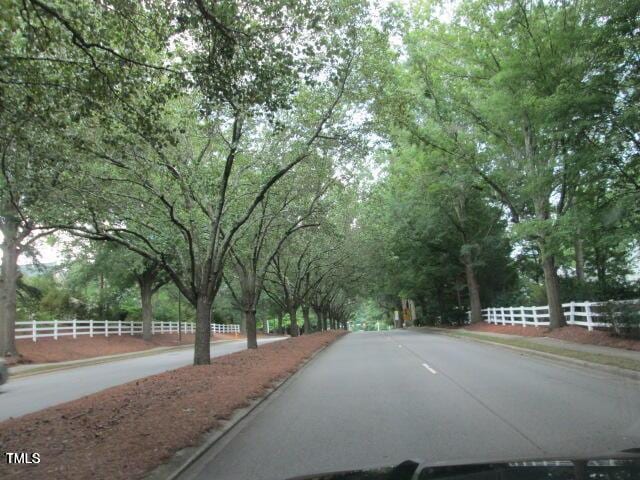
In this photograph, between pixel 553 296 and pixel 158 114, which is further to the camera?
pixel 553 296

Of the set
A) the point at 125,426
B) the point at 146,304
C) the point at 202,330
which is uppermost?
the point at 146,304

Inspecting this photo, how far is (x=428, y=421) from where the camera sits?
8.10 m

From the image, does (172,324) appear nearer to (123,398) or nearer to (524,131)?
(524,131)

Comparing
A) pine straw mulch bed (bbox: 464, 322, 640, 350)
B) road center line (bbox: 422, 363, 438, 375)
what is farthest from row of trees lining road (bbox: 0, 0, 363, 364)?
pine straw mulch bed (bbox: 464, 322, 640, 350)

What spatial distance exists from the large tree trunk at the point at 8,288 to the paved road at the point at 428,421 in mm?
16312

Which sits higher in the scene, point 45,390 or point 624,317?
point 624,317

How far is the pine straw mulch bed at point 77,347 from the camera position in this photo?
1040 inches

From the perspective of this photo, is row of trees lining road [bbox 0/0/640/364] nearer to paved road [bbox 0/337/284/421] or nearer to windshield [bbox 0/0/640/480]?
windshield [bbox 0/0/640/480]

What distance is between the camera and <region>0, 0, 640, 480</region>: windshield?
6977 mm

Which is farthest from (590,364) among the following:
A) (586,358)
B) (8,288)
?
(8,288)

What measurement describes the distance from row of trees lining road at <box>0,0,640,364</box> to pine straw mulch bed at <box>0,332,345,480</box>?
456 cm

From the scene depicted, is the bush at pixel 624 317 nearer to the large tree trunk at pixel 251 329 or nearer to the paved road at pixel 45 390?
the large tree trunk at pixel 251 329

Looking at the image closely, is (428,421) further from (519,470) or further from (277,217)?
(277,217)

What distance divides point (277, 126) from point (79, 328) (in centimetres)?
2787
